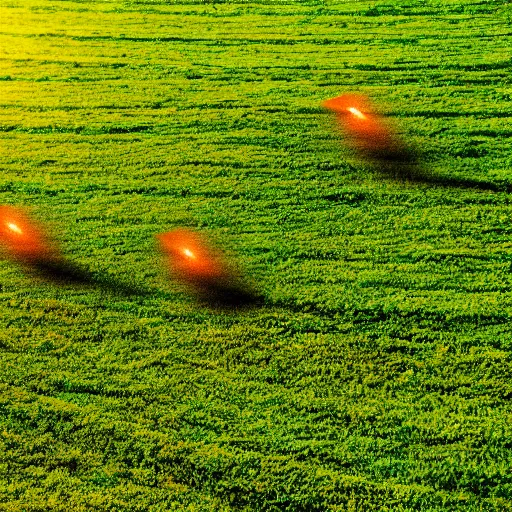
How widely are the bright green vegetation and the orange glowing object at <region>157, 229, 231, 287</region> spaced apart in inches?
5.6

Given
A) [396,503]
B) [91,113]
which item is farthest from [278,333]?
[91,113]

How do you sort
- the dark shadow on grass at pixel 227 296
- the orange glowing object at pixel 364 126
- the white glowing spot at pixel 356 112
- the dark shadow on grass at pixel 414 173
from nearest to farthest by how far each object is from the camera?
the dark shadow on grass at pixel 227 296 < the dark shadow on grass at pixel 414 173 < the orange glowing object at pixel 364 126 < the white glowing spot at pixel 356 112

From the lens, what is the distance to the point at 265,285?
A: 5.35 metres

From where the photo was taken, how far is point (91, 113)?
7.66 meters

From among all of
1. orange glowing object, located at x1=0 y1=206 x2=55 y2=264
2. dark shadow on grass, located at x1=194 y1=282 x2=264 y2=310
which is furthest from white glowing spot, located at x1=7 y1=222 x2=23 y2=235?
dark shadow on grass, located at x1=194 y1=282 x2=264 y2=310

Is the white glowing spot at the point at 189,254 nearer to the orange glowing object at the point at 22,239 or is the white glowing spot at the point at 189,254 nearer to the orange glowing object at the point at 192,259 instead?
the orange glowing object at the point at 192,259

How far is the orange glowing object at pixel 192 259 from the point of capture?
5.45 m

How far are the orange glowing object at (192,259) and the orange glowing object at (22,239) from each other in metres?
1.08

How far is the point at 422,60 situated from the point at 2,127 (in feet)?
17.8

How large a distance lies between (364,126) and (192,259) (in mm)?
2813

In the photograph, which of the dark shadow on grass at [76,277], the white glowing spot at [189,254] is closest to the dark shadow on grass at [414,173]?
the white glowing spot at [189,254]

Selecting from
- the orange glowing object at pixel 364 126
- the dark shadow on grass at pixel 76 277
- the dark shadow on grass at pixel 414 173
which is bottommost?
the dark shadow on grass at pixel 76 277

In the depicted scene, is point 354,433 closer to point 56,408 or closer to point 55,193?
point 56,408

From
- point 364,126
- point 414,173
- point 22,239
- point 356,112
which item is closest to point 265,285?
point 414,173
